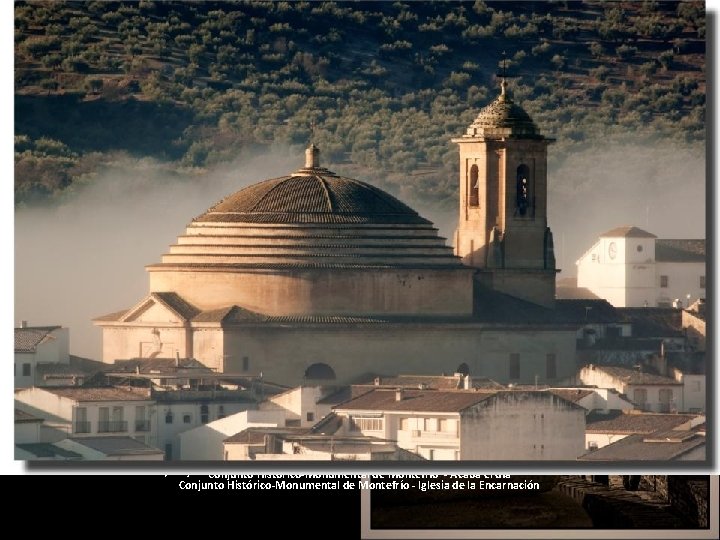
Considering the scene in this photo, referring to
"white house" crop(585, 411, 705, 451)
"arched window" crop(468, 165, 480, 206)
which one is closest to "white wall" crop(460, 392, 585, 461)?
"white house" crop(585, 411, 705, 451)

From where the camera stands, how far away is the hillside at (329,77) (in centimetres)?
10988

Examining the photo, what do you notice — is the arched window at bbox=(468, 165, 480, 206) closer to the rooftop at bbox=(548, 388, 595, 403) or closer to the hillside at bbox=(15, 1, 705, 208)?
the hillside at bbox=(15, 1, 705, 208)

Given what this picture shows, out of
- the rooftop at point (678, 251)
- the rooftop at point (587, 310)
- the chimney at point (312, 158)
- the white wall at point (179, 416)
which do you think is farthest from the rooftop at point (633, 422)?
the rooftop at point (678, 251)

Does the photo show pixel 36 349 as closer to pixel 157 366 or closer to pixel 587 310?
pixel 157 366

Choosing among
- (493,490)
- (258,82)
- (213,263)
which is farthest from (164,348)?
(493,490)

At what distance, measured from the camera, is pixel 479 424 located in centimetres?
9825

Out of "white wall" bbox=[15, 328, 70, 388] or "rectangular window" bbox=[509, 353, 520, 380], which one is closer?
"white wall" bbox=[15, 328, 70, 388]

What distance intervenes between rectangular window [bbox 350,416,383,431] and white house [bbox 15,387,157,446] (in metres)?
4.15

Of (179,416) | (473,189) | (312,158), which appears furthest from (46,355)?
(473,189)

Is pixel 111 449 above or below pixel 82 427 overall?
below

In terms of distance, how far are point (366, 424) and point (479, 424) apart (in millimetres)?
3861

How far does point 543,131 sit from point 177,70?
10542mm

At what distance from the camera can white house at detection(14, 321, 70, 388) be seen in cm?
10619

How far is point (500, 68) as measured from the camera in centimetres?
11762
